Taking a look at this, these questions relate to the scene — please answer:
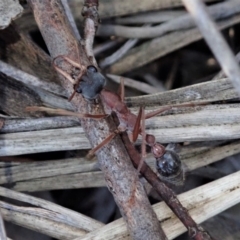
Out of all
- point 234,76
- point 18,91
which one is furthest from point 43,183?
point 234,76

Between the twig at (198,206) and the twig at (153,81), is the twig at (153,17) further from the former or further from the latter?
the twig at (198,206)

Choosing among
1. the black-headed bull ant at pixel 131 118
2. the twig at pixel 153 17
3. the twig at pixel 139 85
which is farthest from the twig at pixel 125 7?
the black-headed bull ant at pixel 131 118

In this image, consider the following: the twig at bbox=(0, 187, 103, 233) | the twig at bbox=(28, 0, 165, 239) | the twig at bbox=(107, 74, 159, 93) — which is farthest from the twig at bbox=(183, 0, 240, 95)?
the twig at bbox=(107, 74, 159, 93)

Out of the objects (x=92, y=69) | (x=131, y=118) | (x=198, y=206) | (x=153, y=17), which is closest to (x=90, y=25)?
(x=92, y=69)

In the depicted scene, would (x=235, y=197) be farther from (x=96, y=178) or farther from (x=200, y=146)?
(x=96, y=178)

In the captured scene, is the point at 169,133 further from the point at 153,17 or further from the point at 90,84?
the point at 153,17

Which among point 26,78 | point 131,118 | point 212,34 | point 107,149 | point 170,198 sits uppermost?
point 26,78

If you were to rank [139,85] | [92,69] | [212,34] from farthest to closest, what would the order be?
[139,85] → [92,69] → [212,34]
